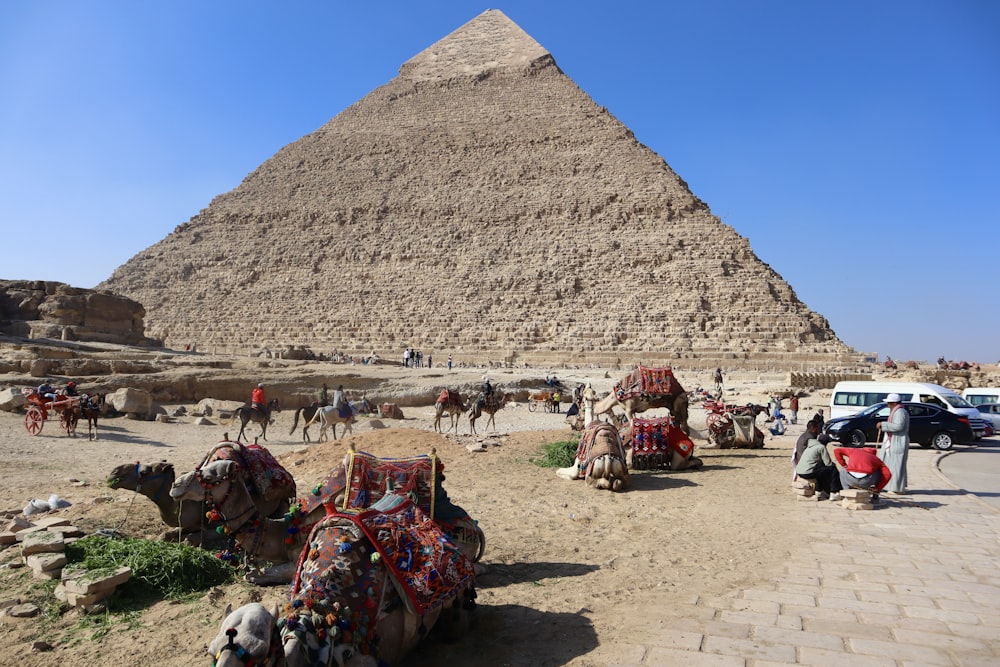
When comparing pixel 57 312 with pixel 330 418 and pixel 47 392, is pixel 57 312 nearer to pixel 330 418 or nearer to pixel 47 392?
pixel 47 392

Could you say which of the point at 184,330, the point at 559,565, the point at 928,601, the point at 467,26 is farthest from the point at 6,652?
the point at 467,26

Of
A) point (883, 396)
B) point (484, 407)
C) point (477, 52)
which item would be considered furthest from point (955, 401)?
point (477, 52)

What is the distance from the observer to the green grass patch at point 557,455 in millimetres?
8219

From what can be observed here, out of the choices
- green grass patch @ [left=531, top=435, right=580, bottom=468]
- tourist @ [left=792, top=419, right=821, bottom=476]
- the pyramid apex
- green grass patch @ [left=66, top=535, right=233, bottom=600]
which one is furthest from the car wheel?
the pyramid apex

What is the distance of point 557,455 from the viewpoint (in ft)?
27.6

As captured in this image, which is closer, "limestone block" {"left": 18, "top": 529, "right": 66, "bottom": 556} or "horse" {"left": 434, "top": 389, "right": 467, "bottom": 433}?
"limestone block" {"left": 18, "top": 529, "right": 66, "bottom": 556}

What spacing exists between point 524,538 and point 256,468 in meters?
2.03

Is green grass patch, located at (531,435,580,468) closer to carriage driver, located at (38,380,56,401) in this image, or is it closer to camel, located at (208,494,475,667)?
camel, located at (208,494,475,667)

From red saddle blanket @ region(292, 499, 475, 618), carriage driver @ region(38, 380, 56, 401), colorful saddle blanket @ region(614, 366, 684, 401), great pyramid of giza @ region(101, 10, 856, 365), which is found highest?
great pyramid of giza @ region(101, 10, 856, 365)

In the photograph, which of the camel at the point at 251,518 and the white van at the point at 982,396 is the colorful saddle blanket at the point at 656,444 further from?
the white van at the point at 982,396

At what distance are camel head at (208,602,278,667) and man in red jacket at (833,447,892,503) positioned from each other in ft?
18.7

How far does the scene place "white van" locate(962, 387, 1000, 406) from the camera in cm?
1555

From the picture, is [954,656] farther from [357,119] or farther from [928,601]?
[357,119]

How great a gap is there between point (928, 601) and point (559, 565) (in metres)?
2.03
